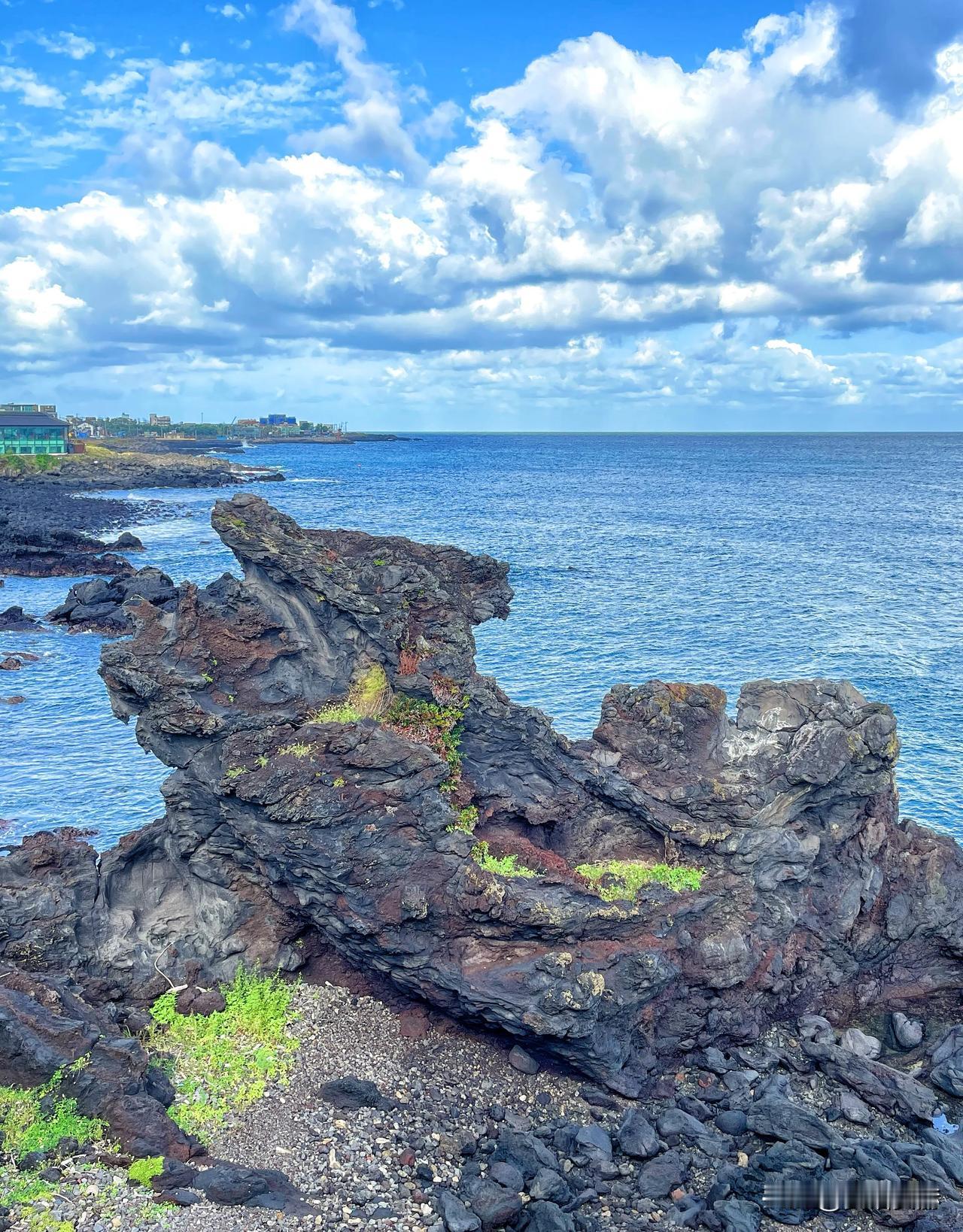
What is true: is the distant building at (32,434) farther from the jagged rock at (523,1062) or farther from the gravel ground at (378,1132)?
the jagged rock at (523,1062)

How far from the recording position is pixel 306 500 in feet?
515

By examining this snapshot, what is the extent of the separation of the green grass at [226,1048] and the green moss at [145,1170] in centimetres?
211

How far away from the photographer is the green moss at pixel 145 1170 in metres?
17.0

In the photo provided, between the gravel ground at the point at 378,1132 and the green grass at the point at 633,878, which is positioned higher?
the green grass at the point at 633,878

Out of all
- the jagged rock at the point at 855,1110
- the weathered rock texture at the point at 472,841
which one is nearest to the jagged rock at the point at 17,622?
the weathered rock texture at the point at 472,841

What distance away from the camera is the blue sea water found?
4306cm

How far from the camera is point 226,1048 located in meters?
22.4

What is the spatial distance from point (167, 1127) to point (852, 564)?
88.2 meters

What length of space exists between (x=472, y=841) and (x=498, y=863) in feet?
3.32

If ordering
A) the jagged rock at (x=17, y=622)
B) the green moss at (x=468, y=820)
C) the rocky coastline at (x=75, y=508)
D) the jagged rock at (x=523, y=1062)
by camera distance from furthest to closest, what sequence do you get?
the rocky coastline at (x=75, y=508)
the jagged rock at (x=17, y=622)
the green moss at (x=468, y=820)
the jagged rock at (x=523, y=1062)

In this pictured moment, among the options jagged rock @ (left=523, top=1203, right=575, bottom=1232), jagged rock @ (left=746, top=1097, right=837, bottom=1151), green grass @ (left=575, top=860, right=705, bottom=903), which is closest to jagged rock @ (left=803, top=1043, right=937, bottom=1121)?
jagged rock @ (left=746, top=1097, right=837, bottom=1151)

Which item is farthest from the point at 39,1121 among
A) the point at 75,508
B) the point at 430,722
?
the point at 75,508

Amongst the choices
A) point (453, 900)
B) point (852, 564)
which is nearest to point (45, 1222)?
point (453, 900)

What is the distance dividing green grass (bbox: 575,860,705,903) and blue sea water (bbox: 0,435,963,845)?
18.0 meters
